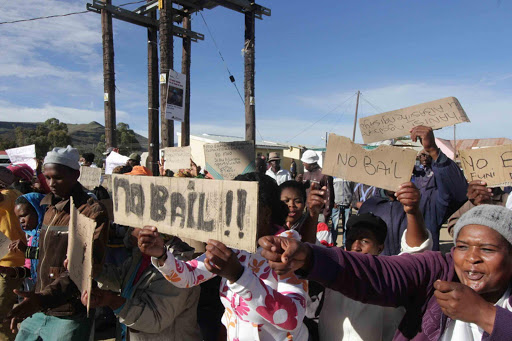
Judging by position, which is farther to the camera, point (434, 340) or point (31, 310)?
point (31, 310)

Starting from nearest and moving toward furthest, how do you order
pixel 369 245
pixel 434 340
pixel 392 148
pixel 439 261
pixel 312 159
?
pixel 434 340 → pixel 439 261 → pixel 392 148 → pixel 369 245 → pixel 312 159

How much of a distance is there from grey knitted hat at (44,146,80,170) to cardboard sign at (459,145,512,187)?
9.94 ft

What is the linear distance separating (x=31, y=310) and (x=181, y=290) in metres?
0.89


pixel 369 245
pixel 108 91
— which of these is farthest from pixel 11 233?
pixel 108 91

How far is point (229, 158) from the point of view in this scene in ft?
14.7

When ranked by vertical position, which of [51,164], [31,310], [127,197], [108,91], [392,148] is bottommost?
[31,310]

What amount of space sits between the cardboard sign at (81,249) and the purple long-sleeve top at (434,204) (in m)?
2.35

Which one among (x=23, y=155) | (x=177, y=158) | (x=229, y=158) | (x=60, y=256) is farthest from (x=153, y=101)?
(x=60, y=256)

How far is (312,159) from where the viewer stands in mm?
6207

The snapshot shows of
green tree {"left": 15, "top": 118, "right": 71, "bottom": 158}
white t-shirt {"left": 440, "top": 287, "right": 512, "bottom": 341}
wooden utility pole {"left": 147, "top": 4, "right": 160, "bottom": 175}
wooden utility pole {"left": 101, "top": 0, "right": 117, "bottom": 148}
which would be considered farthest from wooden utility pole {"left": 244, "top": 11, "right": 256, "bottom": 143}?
green tree {"left": 15, "top": 118, "right": 71, "bottom": 158}

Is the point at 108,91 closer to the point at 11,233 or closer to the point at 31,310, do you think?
the point at 11,233

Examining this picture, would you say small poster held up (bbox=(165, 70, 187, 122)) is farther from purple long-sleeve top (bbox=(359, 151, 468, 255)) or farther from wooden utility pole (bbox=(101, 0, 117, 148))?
wooden utility pole (bbox=(101, 0, 117, 148))

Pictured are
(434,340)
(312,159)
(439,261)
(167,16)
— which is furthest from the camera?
(167,16)

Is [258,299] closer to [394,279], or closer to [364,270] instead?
[364,270]
